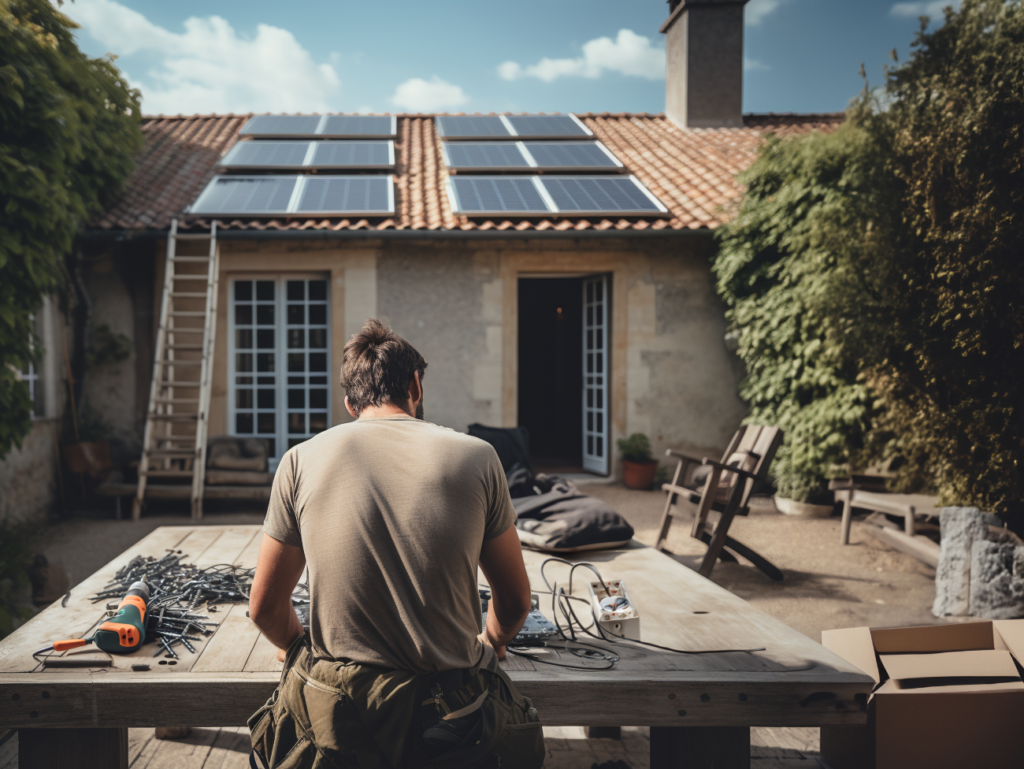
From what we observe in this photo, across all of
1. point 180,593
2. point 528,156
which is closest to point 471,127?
point 528,156

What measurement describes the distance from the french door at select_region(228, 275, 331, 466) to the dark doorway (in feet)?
14.8

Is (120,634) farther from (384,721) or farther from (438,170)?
(438,170)

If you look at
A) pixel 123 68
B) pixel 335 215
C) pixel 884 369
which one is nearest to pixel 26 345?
pixel 335 215

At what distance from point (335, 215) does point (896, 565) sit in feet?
20.5

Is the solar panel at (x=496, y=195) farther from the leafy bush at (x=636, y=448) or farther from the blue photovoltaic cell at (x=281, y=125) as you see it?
the blue photovoltaic cell at (x=281, y=125)

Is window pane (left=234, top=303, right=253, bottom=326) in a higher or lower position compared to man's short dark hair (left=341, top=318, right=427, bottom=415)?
higher

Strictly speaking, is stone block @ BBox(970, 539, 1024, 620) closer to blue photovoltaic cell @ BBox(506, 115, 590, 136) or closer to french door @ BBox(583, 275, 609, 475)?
french door @ BBox(583, 275, 609, 475)

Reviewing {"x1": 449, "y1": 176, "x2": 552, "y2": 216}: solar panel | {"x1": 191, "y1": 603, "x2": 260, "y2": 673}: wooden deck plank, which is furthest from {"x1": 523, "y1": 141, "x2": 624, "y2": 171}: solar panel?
{"x1": 191, "y1": 603, "x2": 260, "y2": 673}: wooden deck plank

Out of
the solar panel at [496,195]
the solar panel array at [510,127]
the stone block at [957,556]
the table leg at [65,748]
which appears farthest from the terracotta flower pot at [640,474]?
the table leg at [65,748]

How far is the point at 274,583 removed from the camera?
4.94 feet

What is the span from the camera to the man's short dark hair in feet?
5.06

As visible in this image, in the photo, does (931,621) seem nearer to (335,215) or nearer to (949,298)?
(949,298)

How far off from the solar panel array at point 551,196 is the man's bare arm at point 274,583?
21.0 feet

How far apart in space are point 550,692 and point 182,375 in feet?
23.3
